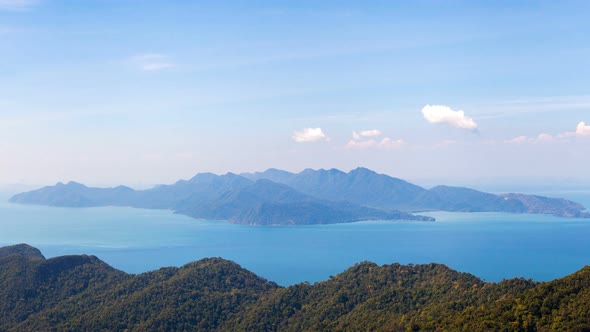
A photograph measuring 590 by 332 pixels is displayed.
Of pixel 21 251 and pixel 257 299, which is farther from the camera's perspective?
pixel 21 251

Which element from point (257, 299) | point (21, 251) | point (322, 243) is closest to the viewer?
point (257, 299)

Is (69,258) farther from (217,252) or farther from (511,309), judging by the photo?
(217,252)

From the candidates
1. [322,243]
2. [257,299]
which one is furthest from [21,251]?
[322,243]

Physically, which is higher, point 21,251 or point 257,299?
point 21,251

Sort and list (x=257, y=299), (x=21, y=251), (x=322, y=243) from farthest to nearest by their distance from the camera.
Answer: (x=322, y=243)
(x=21, y=251)
(x=257, y=299)

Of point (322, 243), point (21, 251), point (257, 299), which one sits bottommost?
point (322, 243)

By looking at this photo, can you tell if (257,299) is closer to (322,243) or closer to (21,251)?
(21,251)
